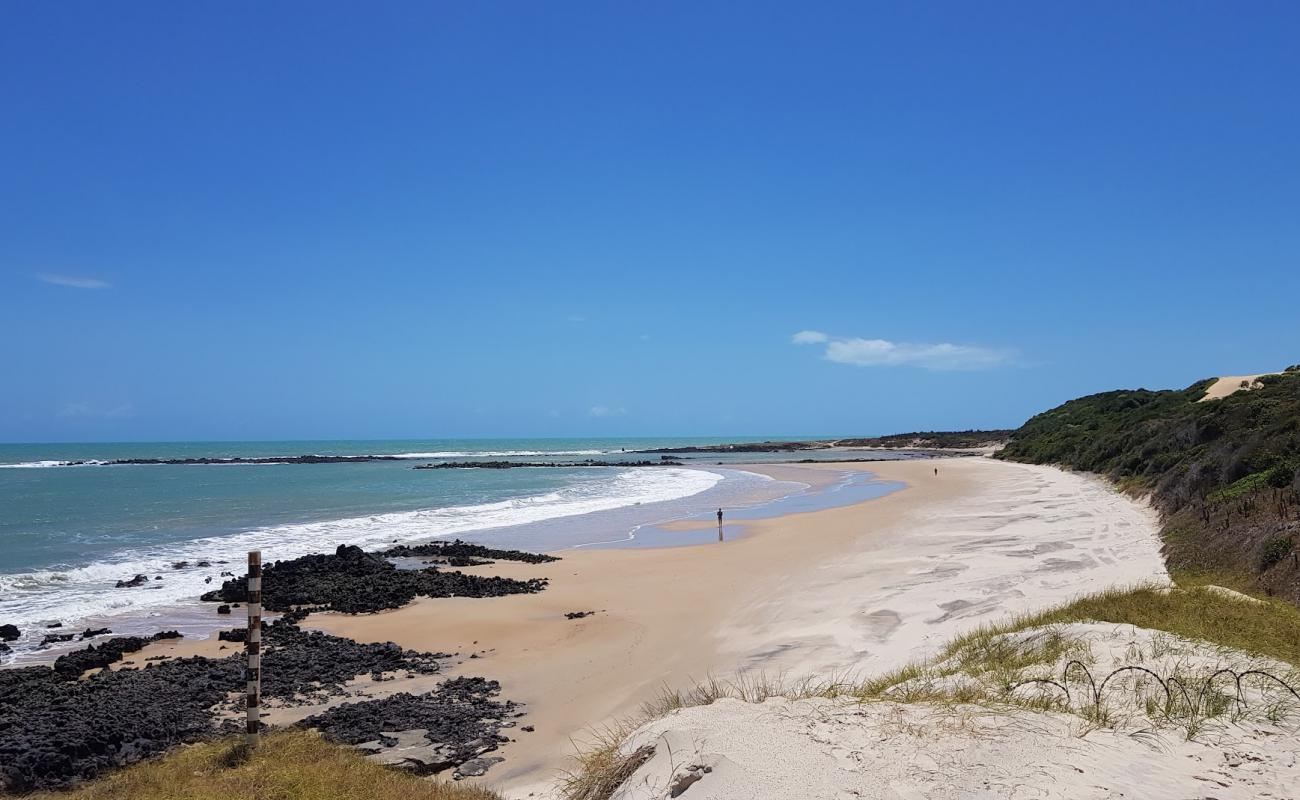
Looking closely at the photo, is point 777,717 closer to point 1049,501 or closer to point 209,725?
point 209,725

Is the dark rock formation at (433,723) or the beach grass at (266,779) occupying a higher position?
the beach grass at (266,779)

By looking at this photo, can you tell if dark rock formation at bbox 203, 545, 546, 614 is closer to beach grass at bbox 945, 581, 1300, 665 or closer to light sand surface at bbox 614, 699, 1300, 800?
beach grass at bbox 945, 581, 1300, 665

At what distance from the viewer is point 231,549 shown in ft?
77.5

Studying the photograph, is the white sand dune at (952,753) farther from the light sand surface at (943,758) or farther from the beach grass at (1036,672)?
the beach grass at (1036,672)

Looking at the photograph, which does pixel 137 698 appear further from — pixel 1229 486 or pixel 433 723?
pixel 1229 486

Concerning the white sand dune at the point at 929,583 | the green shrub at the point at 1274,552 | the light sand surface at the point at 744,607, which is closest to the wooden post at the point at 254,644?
the light sand surface at the point at 744,607

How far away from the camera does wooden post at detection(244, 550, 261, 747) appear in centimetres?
809

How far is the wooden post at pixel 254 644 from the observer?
809cm

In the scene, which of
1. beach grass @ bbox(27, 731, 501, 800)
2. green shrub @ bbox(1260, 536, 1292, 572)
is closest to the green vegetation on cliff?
green shrub @ bbox(1260, 536, 1292, 572)

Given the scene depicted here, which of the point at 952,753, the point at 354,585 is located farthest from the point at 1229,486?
the point at 354,585

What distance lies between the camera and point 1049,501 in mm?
28234

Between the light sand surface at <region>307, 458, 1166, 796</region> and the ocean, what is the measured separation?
5098 millimetres

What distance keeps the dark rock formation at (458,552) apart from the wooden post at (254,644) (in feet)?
43.2

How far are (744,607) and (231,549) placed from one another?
1676cm
